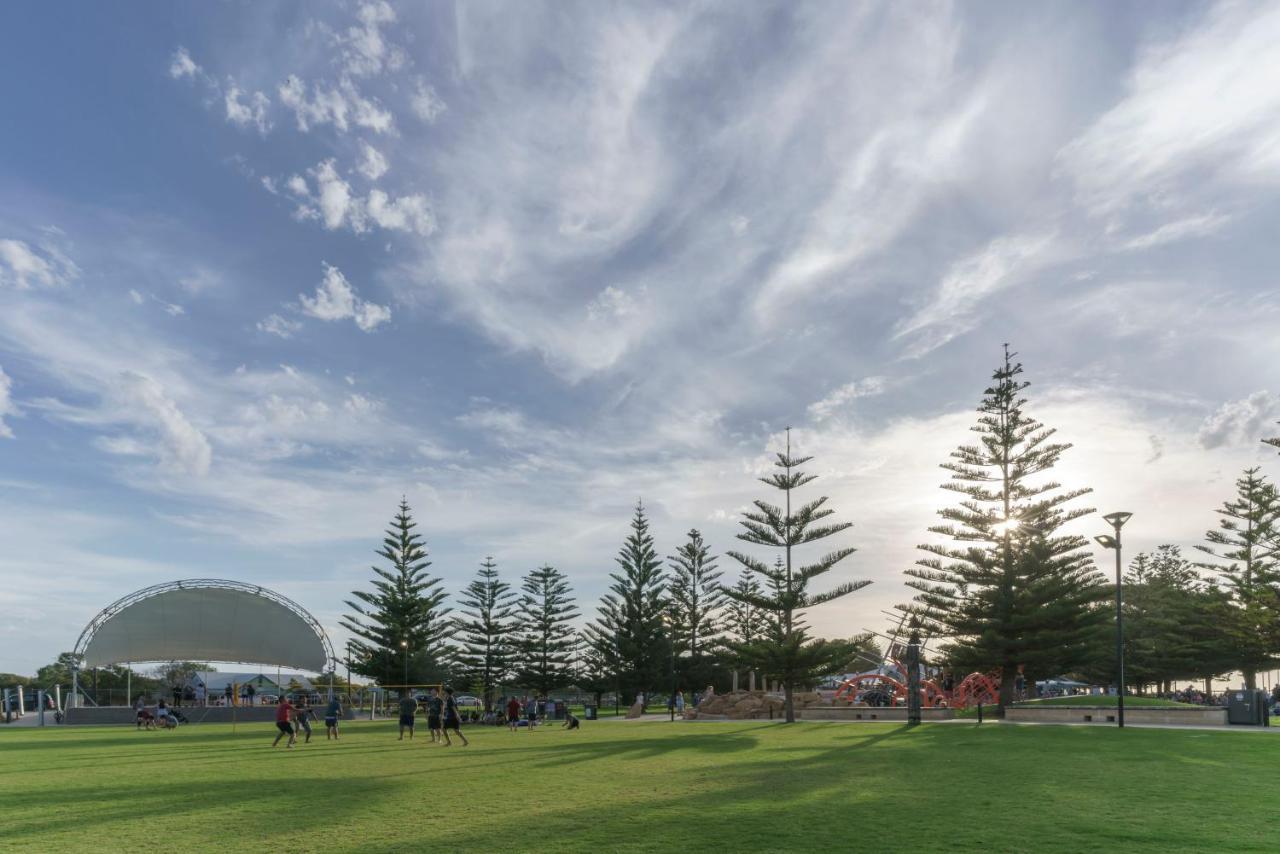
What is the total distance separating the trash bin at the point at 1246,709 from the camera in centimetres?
2209

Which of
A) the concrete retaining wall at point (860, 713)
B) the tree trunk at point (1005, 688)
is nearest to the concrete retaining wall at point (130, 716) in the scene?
the concrete retaining wall at point (860, 713)

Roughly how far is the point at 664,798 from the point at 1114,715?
21.3 m

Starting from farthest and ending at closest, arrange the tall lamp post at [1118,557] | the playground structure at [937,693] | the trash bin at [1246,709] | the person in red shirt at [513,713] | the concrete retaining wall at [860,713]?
the playground structure at [937,693] < the concrete retaining wall at [860,713] < the person in red shirt at [513,713] < the trash bin at [1246,709] < the tall lamp post at [1118,557]

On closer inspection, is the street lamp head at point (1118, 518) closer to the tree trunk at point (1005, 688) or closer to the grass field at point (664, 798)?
the grass field at point (664, 798)

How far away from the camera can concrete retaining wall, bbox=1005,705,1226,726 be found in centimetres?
2400

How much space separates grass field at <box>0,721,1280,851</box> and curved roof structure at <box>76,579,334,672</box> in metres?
30.0

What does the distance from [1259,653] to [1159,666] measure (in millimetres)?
5352

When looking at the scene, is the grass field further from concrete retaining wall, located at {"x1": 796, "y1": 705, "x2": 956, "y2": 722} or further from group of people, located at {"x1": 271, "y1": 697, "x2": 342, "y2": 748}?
concrete retaining wall, located at {"x1": 796, "y1": 705, "x2": 956, "y2": 722}

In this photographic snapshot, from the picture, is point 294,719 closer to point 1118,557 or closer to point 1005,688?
point 1118,557

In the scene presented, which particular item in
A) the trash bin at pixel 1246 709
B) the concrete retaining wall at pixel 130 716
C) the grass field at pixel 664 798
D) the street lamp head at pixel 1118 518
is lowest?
the concrete retaining wall at pixel 130 716

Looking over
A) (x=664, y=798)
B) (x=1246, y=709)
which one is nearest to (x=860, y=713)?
(x=1246, y=709)

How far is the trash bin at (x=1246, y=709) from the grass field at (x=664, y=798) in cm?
750

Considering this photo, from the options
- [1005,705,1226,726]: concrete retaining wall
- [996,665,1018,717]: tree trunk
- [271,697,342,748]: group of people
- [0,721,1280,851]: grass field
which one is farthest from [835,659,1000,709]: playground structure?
[271,697,342,748]: group of people

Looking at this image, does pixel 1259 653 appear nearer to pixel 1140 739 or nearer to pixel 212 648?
pixel 1140 739
